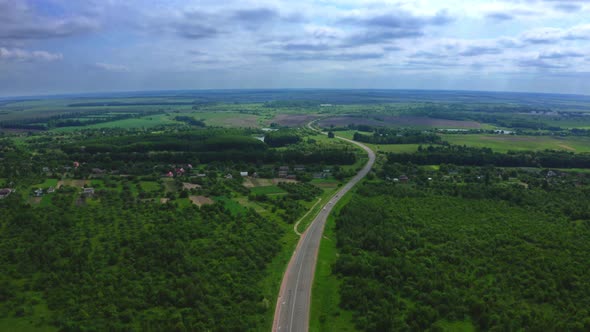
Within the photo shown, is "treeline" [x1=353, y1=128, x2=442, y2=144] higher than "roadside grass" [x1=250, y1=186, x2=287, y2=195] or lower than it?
higher

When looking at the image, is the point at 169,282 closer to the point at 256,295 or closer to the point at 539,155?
the point at 256,295

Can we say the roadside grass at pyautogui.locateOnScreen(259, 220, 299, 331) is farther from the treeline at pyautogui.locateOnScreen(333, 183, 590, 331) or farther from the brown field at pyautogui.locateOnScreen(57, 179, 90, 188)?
the brown field at pyautogui.locateOnScreen(57, 179, 90, 188)

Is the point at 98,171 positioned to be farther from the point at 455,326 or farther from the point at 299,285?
the point at 455,326

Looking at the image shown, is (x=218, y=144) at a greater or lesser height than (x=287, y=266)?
greater

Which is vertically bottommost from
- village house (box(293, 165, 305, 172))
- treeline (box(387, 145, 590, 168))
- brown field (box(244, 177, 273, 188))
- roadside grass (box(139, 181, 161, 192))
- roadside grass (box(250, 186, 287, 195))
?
roadside grass (box(250, 186, 287, 195))

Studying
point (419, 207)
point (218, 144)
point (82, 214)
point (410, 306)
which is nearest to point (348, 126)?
point (218, 144)

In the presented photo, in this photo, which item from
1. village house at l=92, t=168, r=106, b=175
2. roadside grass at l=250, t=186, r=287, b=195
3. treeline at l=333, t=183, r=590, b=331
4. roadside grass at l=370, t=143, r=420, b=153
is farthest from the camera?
roadside grass at l=370, t=143, r=420, b=153

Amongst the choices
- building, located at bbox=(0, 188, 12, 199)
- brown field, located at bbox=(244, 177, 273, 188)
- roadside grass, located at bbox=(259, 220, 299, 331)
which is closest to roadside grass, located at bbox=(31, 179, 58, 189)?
building, located at bbox=(0, 188, 12, 199)
